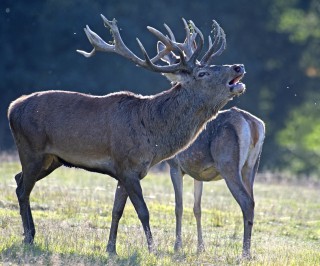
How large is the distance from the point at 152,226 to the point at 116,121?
318 centimetres

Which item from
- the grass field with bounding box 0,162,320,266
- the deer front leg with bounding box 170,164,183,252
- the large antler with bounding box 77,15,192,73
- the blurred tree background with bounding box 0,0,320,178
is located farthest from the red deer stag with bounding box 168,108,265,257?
the blurred tree background with bounding box 0,0,320,178

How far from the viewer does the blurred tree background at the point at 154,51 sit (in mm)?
37156

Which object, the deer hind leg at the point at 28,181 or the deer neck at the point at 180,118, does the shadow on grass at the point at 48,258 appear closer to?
the deer hind leg at the point at 28,181

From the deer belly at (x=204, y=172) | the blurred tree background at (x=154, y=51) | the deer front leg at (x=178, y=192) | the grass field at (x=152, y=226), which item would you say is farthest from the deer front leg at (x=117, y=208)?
the blurred tree background at (x=154, y=51)

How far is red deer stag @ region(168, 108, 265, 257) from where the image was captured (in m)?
11.9

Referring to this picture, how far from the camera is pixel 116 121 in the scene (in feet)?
35.5

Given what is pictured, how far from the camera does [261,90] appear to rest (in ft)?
137

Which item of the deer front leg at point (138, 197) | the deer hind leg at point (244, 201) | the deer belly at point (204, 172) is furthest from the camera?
the deer belly at point (204, 172)

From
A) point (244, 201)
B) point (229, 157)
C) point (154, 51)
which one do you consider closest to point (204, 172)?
point (229, 157)

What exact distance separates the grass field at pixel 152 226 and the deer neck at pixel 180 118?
1263 millimetres

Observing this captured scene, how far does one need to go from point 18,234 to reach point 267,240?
3.76 metres

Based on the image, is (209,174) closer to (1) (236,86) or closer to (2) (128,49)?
(1) (236,86)

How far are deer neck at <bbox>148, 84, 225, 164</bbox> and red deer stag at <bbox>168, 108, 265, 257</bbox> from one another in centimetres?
116

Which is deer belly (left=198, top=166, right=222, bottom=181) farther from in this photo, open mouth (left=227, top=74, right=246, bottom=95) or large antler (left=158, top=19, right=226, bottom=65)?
open mouth (left=227, top=74, right=246, bottom=95)
